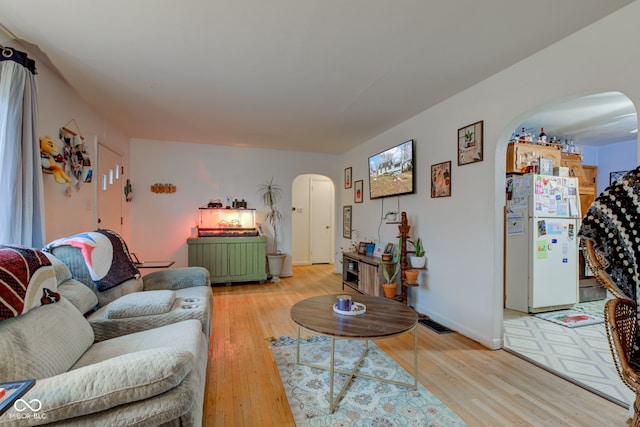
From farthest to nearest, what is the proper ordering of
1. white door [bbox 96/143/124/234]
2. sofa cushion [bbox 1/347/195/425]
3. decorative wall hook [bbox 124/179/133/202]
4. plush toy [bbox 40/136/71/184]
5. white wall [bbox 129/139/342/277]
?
white wall [bbox 129/139/342/277] → decorative wall hook [bbox 124/179/133/202] → white door [bbox 96/143/124/234] → plush toy [bbox 40/136/71/184] → sofa cushion [bbox 1/347/195/425]

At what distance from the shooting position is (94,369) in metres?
0.99

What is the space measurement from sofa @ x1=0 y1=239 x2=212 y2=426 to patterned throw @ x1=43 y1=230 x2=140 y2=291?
0.34m

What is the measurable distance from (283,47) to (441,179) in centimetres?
204

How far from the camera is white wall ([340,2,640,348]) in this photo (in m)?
1.78

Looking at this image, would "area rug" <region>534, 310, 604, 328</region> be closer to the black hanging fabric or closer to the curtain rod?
the black hanging fabric

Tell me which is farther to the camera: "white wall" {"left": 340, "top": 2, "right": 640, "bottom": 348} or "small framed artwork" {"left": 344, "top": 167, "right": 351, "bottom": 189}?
"small framed artwork" {"left": 344, "top": 167, "right": 351, "bottom": 189}

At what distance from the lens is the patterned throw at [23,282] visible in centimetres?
113

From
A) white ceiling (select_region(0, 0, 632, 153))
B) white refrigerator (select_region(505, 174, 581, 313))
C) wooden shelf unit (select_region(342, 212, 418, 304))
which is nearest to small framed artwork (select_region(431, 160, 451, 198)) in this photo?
wooden shelf unit (select_region(342, 212, 418, 304))

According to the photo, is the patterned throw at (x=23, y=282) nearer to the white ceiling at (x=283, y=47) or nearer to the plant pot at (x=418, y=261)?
the white ceiling at (x=283, y=47)

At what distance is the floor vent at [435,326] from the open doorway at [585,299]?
1.67 ft

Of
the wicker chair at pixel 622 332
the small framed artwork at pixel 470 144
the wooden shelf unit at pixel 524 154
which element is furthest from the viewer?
the wooden shelf unit at pixel 524 154

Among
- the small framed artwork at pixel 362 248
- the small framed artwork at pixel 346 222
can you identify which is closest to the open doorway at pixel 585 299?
the small framed artwork at pixel 362 248

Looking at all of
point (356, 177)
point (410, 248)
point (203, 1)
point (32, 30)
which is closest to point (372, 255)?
point (410, 248)

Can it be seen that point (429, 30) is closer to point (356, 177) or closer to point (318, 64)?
point (318, 64)
